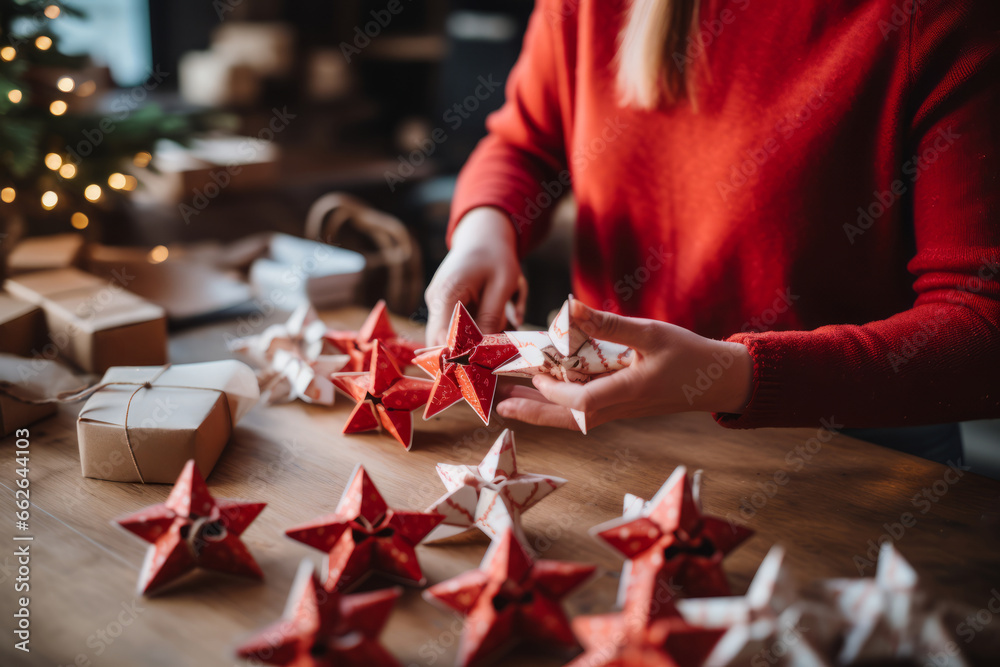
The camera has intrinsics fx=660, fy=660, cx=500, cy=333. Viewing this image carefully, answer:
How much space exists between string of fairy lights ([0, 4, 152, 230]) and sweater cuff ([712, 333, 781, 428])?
3.96 feet

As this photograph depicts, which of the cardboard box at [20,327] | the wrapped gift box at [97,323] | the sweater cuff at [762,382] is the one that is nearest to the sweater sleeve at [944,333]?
the sweater cuff at [762,382]

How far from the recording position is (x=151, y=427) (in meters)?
0.73

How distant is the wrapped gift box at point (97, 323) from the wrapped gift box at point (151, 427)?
0.18m

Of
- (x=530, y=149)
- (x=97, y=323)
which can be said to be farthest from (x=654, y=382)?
(x=97, y=323)

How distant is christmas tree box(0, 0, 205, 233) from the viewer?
44.2 inches

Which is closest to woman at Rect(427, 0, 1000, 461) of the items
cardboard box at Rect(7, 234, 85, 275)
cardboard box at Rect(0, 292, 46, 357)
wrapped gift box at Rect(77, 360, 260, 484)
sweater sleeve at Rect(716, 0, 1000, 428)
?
sweater sleeve at Rect(716, 0, 1000, 428)

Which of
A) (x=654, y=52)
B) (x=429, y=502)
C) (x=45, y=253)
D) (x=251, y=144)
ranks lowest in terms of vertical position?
(x=429, y=502)

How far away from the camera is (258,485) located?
0.75 meters

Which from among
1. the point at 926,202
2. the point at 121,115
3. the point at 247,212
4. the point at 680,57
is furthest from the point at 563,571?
the point at 247,212

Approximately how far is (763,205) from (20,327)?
3.58ft

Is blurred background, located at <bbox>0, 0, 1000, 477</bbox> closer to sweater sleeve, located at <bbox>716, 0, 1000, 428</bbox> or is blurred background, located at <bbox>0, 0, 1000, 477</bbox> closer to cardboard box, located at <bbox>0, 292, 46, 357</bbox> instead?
cardboard box, located at <bbox>0, 292, 46, 357</bbox>

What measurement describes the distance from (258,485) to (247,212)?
174 cm

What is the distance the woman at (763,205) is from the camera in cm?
72

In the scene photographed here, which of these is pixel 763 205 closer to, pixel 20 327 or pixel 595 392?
pixel 595 392
